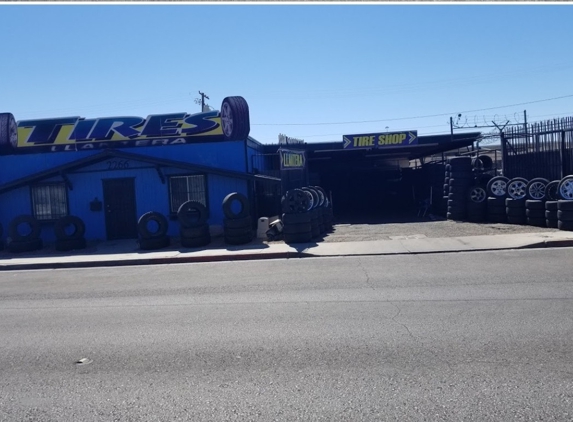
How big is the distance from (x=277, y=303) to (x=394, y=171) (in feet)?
95.4

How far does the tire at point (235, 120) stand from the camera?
70.5 ft

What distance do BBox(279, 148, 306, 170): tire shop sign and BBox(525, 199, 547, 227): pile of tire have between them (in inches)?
295

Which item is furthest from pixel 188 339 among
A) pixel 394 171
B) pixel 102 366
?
pixel 394 171

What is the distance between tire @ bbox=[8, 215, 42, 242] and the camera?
64.1ft

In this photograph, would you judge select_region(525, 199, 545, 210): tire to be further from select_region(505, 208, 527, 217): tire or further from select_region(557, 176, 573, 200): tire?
select_region(557, 176, 573, 200): tire

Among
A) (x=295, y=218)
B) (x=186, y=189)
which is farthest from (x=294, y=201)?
(x=186, y=189)

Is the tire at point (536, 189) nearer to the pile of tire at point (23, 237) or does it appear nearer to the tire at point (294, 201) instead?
the tire at point (294, 201)

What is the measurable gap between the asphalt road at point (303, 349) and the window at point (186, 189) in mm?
9901

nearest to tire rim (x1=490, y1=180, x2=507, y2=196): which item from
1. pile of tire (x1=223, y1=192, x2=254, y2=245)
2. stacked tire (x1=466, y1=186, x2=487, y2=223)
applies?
stacked tire (x1=466, y1=186, x2=487, y2=223)

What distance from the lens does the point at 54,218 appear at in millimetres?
22078

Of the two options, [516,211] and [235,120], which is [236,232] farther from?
[516,211]

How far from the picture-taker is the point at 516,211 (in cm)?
1880

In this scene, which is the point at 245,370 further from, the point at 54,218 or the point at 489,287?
the point at 54,218

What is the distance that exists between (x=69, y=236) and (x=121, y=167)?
11.0 ft
